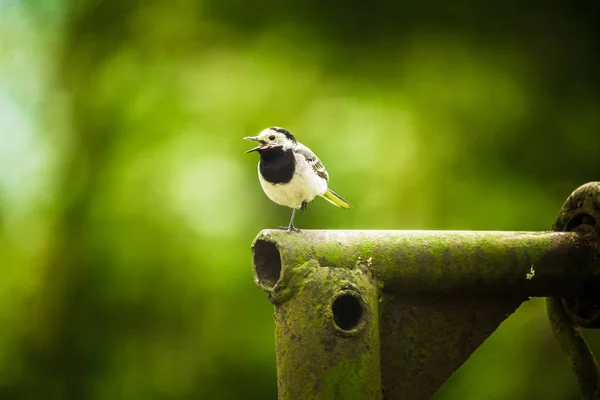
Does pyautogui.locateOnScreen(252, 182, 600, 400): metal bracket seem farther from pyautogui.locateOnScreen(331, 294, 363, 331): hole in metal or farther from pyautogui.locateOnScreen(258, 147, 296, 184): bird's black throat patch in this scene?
pyautogui.locateOnScreen(258, 147, 296, 184): bird's black throat patch

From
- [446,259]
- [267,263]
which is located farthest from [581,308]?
[267,263]

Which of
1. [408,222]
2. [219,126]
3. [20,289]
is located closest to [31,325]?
[20,289]

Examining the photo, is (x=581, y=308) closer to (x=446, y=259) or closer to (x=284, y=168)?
(x=446, y=259)

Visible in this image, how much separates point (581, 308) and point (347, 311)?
2.45 feet

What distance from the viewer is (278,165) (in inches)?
102

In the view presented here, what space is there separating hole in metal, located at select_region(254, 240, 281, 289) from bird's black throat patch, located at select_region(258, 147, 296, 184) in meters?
1.00

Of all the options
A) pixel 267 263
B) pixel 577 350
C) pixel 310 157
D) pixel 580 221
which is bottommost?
pixel 577 350

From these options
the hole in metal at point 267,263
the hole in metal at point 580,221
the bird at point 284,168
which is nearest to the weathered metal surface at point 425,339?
the hole in metal at point 267,263

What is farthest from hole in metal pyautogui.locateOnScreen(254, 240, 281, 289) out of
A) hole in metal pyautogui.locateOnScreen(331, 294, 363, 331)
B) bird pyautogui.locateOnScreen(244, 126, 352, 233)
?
bird pyautogui.locateOnScreen(244, 126, 352, 233)

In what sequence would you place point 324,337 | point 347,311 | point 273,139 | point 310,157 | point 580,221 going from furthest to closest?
point 310,157
point 273,139
point 580,221
point 347,311
point 324,337

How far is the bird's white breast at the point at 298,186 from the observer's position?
261 cm

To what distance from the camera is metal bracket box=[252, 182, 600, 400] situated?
143 centimetres

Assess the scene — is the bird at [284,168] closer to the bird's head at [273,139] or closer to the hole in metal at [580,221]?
the bird's head at [273,139]

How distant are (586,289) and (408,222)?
2.83 meters
